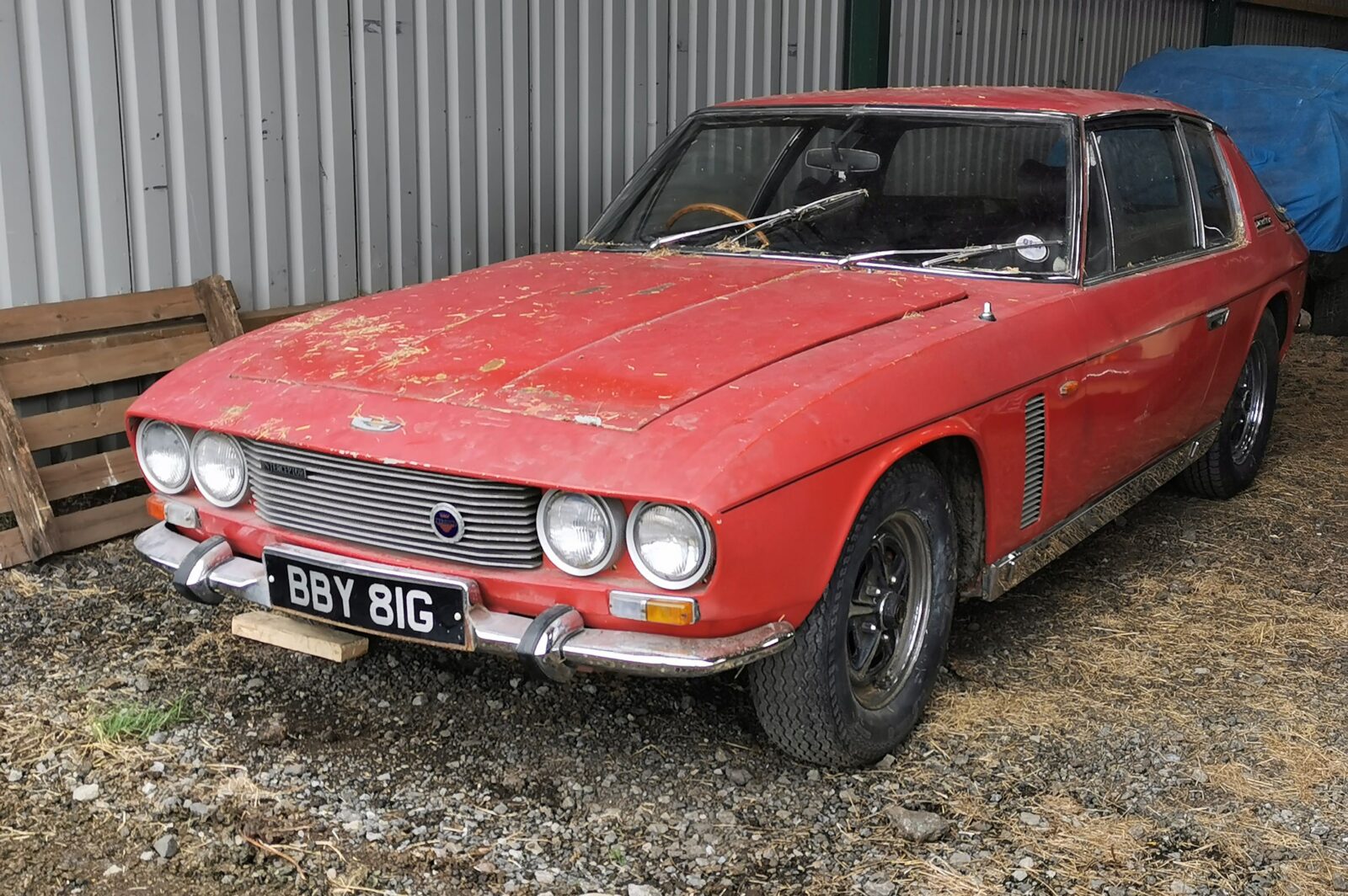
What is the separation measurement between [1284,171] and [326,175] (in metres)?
5.71

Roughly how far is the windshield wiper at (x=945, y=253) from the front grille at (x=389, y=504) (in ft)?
4.79

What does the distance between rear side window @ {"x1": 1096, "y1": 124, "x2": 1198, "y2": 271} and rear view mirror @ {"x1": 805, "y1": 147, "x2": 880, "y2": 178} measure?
68 cm

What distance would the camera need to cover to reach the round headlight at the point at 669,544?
8.44 feet

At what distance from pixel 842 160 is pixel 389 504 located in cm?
187

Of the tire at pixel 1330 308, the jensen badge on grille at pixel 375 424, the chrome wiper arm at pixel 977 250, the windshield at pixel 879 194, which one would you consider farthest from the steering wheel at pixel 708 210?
the tire at pixel 1330 308

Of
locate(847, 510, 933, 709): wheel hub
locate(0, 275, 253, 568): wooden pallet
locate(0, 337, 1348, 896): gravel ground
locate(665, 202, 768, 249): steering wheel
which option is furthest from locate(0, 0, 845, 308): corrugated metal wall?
locate(847, 510, 933, 709): wheel hub

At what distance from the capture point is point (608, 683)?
3.56 m

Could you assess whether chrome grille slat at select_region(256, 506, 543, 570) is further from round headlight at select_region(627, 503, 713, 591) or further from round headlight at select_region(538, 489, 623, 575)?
round headlight at select_region(627, 503, 713, 591)

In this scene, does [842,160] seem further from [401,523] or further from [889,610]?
[401,523]

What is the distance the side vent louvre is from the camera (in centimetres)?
339

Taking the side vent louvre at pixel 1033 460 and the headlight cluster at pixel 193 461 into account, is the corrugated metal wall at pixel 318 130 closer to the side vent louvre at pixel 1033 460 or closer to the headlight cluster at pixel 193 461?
the headlight cluster at pixel 193 461

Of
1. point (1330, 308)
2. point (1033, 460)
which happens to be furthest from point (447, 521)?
point (1330, 308)

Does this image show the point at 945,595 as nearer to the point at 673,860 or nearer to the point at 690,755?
the point at 690,755

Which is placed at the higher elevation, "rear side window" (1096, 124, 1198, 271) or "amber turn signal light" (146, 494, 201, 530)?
"rear side window" (1096, 124, 1198, 271)
